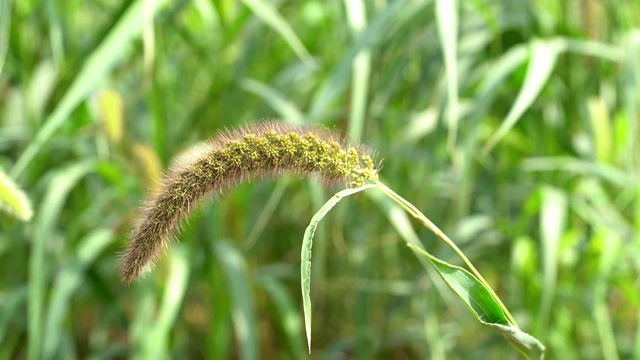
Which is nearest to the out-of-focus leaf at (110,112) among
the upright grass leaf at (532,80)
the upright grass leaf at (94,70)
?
the upright grass leaf at (94,70)

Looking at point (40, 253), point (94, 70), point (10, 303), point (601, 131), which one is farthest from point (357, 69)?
point (10, 303)

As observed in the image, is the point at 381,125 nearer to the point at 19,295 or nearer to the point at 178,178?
the point at 19,295

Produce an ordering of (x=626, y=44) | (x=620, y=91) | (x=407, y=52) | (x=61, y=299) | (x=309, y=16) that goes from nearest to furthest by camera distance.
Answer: (x=61, y=299) → (x=626, y=44) → (x=407, y=52) → (x=620, y=91) → (x=309, y=16)

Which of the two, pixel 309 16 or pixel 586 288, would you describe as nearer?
pixel 586 288

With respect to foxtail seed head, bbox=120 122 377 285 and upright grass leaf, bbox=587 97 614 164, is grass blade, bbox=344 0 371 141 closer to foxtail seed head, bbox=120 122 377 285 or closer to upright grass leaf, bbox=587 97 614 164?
upright grass leaf, bbox=587 97 614 164

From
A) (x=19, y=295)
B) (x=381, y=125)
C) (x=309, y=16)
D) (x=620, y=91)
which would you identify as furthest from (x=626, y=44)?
(x=19, y=295)

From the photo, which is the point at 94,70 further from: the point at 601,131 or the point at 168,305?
the point at 601,131

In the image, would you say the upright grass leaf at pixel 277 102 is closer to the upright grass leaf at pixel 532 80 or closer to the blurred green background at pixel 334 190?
the blurred green background at pixel 334 190
